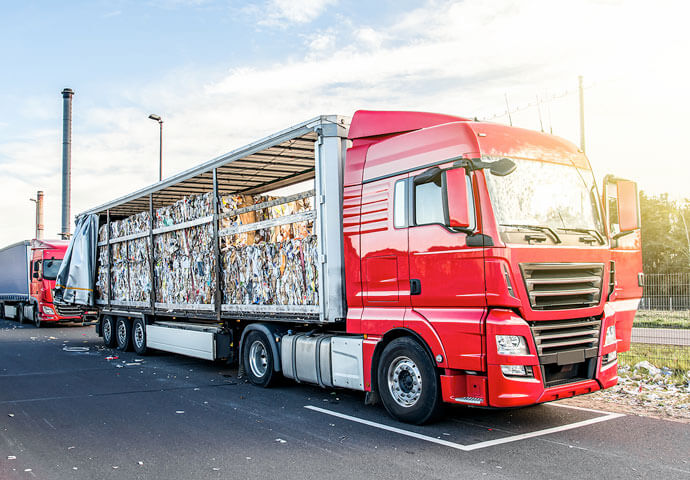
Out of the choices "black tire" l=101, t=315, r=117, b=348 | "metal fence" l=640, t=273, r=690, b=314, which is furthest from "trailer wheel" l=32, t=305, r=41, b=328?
"metal fence" l=640, t=273, r=690, b=314

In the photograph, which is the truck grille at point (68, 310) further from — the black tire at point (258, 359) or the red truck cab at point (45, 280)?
the black tire at point (258, 359)

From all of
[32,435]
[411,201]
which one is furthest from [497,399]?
[32,435]

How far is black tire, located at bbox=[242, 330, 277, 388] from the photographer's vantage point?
9.32 m

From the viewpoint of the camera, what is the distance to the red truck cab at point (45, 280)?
24328 millimetres

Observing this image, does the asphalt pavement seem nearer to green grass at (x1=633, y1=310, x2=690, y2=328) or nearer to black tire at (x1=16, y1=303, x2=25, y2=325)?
green grass at (x1=633, y1=310, x2=690, y2=328)

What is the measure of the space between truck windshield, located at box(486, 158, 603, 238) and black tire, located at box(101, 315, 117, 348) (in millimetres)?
12378

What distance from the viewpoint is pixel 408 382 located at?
22.5 ft

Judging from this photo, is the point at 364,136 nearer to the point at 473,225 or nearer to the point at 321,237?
the point at 321,237

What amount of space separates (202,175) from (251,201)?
1.27 meters

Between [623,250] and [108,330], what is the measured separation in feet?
41.5

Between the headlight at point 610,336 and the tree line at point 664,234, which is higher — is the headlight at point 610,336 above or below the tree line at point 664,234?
below

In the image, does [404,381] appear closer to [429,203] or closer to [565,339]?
[565,339]

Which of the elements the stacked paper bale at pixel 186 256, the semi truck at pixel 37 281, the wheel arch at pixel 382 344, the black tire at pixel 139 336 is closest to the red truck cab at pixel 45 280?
the semi truck at pixel 37 281

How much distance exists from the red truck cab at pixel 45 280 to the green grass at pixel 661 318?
1955cm
